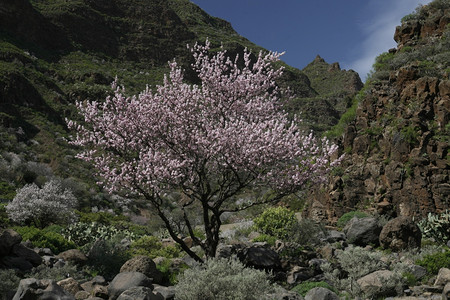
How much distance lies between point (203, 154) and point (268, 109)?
3.30 meters

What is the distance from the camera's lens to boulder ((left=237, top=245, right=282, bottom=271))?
39.7ft

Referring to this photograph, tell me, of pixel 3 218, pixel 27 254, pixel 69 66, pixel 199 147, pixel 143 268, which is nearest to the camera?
pixel 143 268

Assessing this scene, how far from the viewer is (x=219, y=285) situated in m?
6.98

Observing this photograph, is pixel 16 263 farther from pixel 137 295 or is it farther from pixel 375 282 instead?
pixel 375 282

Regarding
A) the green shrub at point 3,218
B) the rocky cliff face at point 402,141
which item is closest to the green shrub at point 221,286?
the green shrub at point 3,218

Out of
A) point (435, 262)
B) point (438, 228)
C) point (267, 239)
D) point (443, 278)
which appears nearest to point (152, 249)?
point (267, 239)

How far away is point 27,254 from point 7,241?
36.1 inches

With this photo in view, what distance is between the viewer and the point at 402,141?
19391 mm

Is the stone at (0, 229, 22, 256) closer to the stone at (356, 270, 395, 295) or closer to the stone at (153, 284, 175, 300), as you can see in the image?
the stone at (153, 284, 175, 300)

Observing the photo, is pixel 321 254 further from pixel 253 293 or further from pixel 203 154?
pixel 253 293

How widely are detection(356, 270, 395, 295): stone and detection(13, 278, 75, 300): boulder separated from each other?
285 inches

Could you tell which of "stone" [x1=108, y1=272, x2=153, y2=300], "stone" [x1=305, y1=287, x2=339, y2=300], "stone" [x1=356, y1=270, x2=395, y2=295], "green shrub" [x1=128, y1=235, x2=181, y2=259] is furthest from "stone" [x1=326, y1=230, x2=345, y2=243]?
"stone" [x1=108, y1=272, x2=153, y2=300]

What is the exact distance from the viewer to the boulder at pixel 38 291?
699 cm

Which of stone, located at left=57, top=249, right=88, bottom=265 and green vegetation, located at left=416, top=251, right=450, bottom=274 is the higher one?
stone, located at left=57, top=249, right=88, bottom=265
